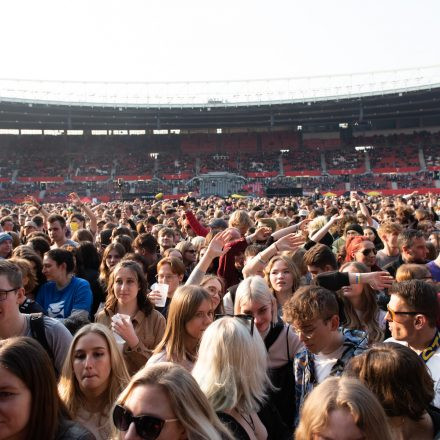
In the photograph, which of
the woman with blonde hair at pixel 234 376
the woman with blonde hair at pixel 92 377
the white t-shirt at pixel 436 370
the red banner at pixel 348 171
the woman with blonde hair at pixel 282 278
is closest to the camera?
the woman with blonde hair at pixel 234 376

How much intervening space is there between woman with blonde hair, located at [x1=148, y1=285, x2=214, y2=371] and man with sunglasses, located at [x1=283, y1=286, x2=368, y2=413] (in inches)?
22.1

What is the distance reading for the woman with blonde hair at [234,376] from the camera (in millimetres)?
2789

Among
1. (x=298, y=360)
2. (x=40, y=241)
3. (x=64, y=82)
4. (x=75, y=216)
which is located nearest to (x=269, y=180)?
(x=64, y=82)

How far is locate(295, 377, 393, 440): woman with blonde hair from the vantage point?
7.12 ft

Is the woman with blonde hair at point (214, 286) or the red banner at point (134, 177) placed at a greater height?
the red banner at point (134, 177)

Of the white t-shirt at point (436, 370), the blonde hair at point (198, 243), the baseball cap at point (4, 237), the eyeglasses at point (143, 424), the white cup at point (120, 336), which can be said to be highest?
the baseball cap at point (4, 237)

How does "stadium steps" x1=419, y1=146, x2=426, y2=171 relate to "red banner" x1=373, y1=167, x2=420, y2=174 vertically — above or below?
above

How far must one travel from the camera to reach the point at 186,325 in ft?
12.4

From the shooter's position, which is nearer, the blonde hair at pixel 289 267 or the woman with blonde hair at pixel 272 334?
the woman with blonde hair at pixel 272 334

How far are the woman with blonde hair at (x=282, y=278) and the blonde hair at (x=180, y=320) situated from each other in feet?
4.47

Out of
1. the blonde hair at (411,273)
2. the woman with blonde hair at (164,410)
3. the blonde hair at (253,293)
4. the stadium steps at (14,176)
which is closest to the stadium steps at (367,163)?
the stadium steps at (14,176)

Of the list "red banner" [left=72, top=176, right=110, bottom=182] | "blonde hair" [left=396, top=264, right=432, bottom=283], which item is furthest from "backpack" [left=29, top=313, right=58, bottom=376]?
"red banner" [left=72, top=176, right=110, bottom=182]

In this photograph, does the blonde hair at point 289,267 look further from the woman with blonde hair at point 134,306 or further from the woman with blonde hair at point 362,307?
the woman with blonde hair at point 134,306

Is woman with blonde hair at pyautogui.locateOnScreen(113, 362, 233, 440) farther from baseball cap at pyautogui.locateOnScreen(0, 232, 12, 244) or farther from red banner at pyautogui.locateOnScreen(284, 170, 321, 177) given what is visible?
red banner at pyautogui.locateOnScreen(284, 170, 321, 177)
